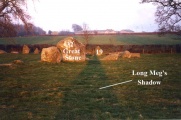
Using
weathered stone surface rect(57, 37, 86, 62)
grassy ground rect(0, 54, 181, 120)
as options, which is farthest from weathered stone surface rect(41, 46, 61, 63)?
grassy ground rect(0, 54, 181, 120)

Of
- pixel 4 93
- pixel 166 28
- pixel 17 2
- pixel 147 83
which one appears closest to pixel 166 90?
pixel 147 83

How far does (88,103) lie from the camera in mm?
8875

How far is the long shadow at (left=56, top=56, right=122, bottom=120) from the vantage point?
24.7 ft

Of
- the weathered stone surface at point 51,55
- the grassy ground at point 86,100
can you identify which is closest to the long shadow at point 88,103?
the grassy ground at point 86,100

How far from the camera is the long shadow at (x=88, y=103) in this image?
24.7 feet

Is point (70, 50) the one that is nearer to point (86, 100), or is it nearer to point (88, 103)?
point (86, 100)

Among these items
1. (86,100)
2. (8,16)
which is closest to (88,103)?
(86,100)

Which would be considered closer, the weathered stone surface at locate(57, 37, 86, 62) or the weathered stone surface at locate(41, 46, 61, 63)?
the weathered stone surface at locate(41, 46, 61, 63)

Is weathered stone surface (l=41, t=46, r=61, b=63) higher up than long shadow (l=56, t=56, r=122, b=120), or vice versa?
weathered stone surface (l=41, t=46, r=61, b=63)

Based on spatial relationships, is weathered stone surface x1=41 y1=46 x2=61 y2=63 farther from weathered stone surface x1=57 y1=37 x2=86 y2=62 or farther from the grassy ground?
the grassy ground

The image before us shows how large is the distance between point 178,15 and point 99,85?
26716 mm

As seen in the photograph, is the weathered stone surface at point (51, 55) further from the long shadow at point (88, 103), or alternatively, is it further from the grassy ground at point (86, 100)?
the long shadow at point (88, 103)

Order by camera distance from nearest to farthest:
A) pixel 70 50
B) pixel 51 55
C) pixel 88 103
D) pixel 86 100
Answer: pixel 88 103 < pixel 86 100 < pixel 51 55 < pixel 70 50

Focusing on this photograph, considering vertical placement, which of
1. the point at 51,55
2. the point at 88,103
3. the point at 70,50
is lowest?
the point at 88,103
